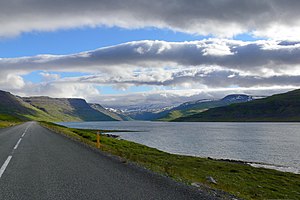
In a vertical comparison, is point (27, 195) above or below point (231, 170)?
above

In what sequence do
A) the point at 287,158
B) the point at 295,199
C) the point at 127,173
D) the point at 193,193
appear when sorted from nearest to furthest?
1. the point at 193,193
2. the point at 127,173
3. the point at 295,199
4. the point at 287,158

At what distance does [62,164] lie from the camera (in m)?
18.6

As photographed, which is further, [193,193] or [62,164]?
[62,164]

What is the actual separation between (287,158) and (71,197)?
174ft

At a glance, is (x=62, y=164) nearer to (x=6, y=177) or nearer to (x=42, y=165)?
(x=42, y=165)

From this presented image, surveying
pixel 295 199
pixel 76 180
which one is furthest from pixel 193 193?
pixel 295 199

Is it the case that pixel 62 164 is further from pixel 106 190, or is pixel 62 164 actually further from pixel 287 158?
pixel 287 158

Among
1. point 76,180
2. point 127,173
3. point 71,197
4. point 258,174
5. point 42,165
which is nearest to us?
point 71,197

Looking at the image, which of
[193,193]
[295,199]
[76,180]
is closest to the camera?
[193,193]

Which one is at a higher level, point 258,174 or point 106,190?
point 106,190

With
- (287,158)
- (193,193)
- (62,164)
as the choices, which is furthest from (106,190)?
(287,158)

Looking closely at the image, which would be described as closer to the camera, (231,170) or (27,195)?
(27,195)

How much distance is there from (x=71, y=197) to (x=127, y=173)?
17.5 ft

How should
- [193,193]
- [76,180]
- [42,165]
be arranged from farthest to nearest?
[42,165]
[76,180]
[193,193]
